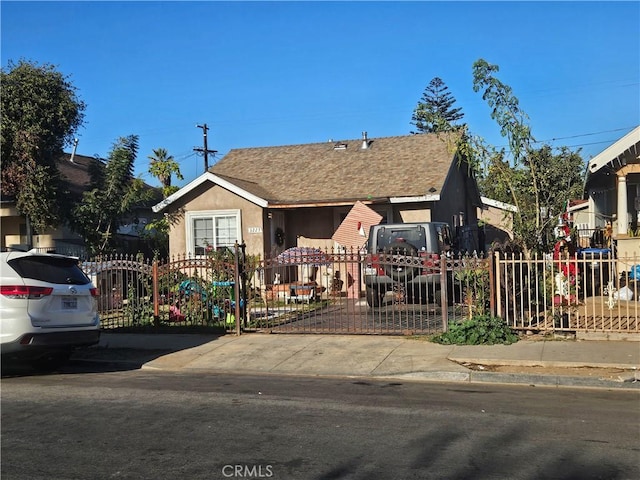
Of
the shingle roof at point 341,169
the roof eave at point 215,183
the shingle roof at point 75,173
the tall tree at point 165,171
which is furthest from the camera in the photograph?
the tall tree at point 165,171

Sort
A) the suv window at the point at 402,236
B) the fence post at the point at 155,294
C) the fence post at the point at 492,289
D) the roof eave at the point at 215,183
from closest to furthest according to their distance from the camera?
the fence post at the point at 492,289, the fence post at the point at 155,294, the suv window at the point at 402,236, the roof eave at the point at 215,183

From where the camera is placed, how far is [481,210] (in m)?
28.1

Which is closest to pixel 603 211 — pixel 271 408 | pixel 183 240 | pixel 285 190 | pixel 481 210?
pixel 481 210

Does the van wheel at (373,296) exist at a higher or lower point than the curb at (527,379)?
higher

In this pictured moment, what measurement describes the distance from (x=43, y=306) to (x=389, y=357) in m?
5.17

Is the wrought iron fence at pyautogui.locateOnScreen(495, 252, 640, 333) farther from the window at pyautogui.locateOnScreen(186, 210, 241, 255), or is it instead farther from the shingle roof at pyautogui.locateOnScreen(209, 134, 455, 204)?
the window at pyautogui.locateOnScreen(186, 210, 241, 255)

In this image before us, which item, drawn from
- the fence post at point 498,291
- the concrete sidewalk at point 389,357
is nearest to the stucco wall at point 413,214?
the fence post at point 498,291

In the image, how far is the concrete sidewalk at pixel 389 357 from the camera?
8.70 m

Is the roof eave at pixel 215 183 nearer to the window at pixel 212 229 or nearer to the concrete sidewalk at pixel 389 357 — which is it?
the window at pixel 212 229

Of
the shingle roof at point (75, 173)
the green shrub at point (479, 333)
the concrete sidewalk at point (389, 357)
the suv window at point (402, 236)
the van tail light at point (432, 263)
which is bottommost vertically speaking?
the concrete sidewalk at point (389, 357)

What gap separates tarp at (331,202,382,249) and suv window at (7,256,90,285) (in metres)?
9.05

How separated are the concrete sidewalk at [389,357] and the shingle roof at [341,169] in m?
7.74

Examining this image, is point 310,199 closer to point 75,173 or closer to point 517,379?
point 75,173

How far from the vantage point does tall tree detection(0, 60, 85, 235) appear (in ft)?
59.7
